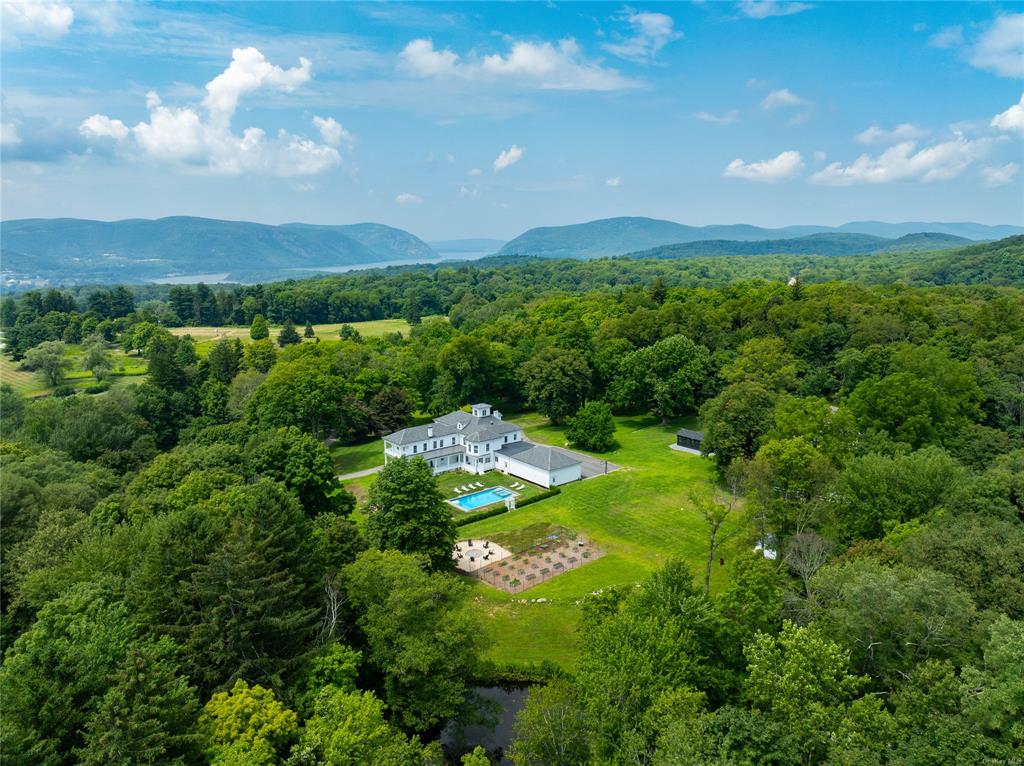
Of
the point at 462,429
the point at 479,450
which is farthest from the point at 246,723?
the point at 462,429

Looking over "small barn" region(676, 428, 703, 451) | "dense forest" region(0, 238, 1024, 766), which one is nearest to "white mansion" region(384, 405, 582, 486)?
"dense forest" region(0, 238, 1024, 766)

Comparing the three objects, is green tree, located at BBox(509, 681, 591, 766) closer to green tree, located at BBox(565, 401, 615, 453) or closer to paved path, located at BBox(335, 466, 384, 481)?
paved path, located at BBox(335, 466, 384, 481)

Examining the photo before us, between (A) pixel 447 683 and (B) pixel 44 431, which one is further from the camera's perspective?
(B) pixel 44 431

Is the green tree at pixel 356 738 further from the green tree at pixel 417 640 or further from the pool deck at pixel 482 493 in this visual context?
the pool deck at pixel 482 493

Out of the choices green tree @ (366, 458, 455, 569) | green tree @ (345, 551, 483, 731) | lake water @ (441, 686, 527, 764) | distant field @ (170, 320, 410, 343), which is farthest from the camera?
distant field @ (170, 320, 410, 343)

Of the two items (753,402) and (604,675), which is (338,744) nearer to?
(604,675)

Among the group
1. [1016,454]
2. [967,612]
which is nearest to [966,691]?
[967,612]
